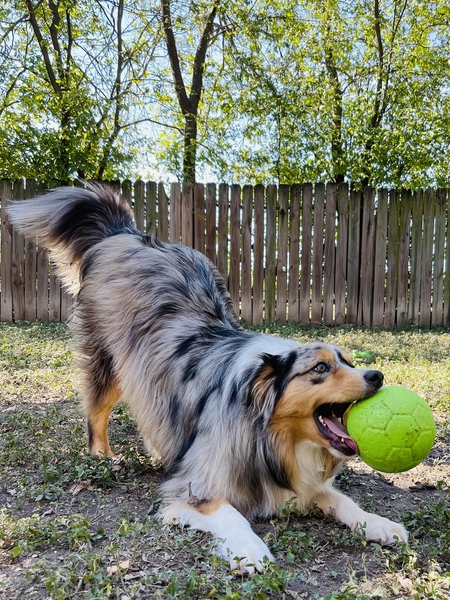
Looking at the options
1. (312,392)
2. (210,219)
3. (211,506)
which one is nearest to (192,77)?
(210,219)

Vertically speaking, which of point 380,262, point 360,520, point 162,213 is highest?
point 162,213

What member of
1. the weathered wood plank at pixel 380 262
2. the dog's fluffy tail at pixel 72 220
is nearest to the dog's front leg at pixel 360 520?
the dog's fluffy tail at pixel 72 220

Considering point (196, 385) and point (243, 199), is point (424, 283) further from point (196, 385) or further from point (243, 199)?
point (196, 385)

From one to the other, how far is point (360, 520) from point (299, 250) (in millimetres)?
6190

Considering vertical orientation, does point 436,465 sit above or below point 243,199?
below

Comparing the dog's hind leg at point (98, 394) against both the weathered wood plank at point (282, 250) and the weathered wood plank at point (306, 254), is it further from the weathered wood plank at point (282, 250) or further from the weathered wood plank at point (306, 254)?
the weathered wood plank at point (306, 254)

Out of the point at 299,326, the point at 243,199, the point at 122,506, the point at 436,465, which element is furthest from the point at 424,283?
the point at 122,506

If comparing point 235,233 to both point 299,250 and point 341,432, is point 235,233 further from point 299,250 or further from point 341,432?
point 341,432

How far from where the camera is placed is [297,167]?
10.5 metres

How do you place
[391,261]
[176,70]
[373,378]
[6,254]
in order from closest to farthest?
[373,378]
[6,254]
[391,261]
[176,70]

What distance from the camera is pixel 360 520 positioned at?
8.94 ft

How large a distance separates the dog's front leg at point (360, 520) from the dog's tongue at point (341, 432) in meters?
0.35

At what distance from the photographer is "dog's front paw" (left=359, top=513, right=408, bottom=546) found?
101 inches

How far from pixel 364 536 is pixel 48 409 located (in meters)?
2.85
